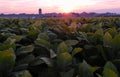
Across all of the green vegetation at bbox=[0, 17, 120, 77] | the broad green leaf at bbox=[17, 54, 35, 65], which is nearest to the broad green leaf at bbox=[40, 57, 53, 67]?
the green vegetation at bbox=[0, 17, 120, 77]

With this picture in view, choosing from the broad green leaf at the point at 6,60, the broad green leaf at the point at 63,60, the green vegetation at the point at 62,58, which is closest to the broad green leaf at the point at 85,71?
the green vegetation at the point at 62,58

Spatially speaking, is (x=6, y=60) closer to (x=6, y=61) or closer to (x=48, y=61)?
(x=6, y=61)

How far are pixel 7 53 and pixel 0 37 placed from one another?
1066 millimetres

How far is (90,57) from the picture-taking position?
2154 mm

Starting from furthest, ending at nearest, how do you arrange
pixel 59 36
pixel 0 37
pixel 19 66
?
pixel 59 36
pixel 0 37
pixel 19 66

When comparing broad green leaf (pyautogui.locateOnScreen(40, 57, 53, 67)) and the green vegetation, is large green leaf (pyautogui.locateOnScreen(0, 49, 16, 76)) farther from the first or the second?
broad green leaf (pyautogui.locateOnScreen(40, 57, 53, 67))

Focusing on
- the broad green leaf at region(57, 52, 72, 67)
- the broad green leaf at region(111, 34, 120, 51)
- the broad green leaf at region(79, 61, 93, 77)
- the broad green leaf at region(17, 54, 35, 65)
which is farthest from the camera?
the broad green leaf at region(111, 34, 120, 51)

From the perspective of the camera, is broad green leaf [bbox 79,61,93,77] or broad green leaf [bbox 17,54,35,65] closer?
broad green leaf [bbox 79,61,93,77]

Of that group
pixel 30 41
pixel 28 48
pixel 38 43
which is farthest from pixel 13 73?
pixel 30 41

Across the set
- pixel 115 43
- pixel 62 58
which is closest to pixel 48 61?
pixel 62 58

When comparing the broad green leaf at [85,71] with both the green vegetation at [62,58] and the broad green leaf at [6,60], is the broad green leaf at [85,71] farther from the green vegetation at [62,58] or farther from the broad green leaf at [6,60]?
the broad green leaf at [6,60]

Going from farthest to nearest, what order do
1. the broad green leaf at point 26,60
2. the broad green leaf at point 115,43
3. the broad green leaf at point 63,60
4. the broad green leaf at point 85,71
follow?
1. the broad green leaf at point 115,43
2. the broad green leaf at point 26,60
3. the broad green leaf at point 63,60
4. the broad green leaf at point 85,71

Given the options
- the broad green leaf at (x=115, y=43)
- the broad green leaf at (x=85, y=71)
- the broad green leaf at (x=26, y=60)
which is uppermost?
Result: the broad green leaf at (x=115, y=43)

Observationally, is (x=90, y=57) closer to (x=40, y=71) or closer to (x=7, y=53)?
(x=40, y=71)
